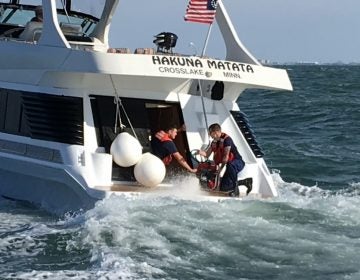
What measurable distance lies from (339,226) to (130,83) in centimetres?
340

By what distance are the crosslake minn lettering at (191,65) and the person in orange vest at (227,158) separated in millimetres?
760

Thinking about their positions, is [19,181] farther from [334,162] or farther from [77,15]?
[334,162]

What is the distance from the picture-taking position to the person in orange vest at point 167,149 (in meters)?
10.5

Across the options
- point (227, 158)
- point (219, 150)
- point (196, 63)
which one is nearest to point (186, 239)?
point (227, 158)

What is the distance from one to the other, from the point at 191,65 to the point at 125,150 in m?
1.32

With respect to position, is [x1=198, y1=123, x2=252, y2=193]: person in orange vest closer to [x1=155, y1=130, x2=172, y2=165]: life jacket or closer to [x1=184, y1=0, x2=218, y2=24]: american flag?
[x1=155, y1=130, x2=172, y2=165]: life jacket

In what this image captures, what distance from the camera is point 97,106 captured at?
1038 centimetres

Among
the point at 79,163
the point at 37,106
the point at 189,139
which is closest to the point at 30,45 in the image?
the point at 37,106

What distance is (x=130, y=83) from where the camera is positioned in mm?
10547

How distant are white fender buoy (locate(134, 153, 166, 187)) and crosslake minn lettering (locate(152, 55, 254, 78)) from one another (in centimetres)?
114

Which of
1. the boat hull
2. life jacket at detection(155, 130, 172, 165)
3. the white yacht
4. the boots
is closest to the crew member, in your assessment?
the white yacht

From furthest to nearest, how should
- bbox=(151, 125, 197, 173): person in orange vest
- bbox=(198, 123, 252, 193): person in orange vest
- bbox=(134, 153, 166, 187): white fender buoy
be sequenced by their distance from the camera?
1. bbox=(151, 125, 197, 173): person in orange vest
2. bbox=(198, 123, 252, 193): person in orange vest
3. bbox=(134, 153, 166, 187): white fender buoy

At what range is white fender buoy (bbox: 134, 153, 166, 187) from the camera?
984 centimetres

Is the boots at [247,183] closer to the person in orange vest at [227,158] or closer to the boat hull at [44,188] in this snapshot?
the person in orange vest at [227,158]
